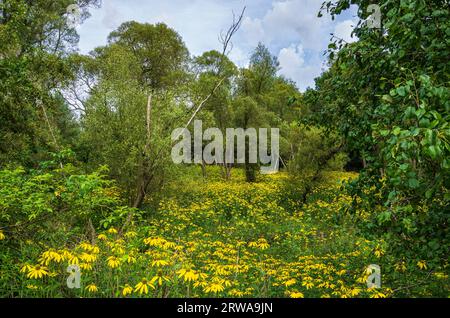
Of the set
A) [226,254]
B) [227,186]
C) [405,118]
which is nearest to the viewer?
[405,118]

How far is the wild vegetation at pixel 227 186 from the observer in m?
4.00

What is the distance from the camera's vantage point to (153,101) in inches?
635

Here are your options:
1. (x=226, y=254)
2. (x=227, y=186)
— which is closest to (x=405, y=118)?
(x=226, y=254)

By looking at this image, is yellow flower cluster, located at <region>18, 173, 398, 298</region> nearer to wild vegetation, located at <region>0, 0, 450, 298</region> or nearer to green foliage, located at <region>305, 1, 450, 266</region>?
wild vegetation, located at <region>0, 0, 450, 298</region>

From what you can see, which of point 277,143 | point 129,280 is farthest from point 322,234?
point 277,143

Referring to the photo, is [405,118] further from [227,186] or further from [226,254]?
[227,186]

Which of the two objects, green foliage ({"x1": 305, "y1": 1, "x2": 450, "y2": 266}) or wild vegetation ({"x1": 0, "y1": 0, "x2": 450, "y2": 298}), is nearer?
green foliage ({"x1": 305, "y1": 1, "x2": 450, "y2": 266})

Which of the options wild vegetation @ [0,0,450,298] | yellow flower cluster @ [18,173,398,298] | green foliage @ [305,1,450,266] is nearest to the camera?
green foliage @ [305,1,450,266]

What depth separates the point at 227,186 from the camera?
2094cm

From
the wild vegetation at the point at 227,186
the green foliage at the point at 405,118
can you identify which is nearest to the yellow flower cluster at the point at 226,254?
the wild vegetation at the point at 227,186

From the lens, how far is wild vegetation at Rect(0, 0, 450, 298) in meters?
4.00

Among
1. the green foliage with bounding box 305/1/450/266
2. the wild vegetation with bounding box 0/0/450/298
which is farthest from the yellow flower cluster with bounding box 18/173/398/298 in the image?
the green foliage with bounding box 305/1/450/266

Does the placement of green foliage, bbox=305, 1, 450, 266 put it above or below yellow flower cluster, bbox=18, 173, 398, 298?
above
